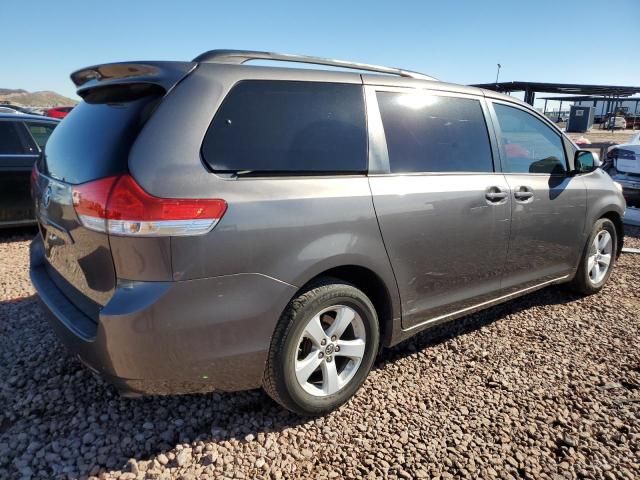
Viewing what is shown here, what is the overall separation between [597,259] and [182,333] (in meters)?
4.03

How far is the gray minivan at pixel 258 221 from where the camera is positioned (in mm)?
1883

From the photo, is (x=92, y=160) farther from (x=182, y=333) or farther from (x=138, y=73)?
(x=182, y=333)

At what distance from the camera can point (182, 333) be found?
1934 mm

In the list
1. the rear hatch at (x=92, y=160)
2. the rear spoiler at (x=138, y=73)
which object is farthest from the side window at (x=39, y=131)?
the rear spoiler at (x=138, y=73)

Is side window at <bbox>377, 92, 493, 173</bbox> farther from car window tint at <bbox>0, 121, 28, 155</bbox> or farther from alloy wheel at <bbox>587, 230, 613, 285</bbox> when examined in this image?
car window tint at <bbox>0, 121, 28, 155</bbox>

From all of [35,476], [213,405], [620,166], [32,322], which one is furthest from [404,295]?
[620,166]

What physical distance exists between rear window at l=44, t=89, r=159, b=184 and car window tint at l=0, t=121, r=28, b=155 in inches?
152

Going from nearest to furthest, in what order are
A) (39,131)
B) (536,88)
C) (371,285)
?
(371,285) → (39,131) → (536,88)

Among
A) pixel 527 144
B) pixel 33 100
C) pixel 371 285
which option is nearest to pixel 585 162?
pixel 527 144

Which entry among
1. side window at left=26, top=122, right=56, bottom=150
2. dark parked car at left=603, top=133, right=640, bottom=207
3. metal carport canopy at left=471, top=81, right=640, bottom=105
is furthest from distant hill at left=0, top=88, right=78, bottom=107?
dark parked car at left=603, top=133, right=640, bottom=207

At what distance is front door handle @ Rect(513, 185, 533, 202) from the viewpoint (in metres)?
3.27

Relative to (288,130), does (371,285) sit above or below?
below

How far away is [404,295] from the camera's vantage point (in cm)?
267

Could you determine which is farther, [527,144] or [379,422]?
[527,144]
